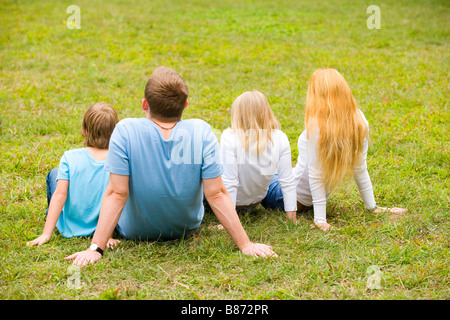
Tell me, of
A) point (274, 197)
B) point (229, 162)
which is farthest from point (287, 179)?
point (229, 162)

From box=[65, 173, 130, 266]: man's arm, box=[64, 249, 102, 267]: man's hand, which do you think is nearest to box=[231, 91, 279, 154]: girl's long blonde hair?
box=[65, 173, 130, 266]: man's arm

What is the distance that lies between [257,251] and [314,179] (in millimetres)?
829

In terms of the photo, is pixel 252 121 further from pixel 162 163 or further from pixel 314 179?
pixel 162 163

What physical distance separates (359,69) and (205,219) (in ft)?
18.0

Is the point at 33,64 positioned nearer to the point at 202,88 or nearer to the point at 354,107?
the point at 202,88

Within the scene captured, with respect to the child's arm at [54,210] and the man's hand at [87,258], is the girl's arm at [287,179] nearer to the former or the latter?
the man's hand at [87,258]

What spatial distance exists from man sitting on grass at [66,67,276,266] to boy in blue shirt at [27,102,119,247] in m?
0.40

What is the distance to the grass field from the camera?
2.73 m

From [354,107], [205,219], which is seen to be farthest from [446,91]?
[205,219]

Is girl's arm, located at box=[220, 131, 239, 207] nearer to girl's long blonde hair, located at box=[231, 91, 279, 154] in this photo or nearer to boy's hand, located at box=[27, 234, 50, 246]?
girl's long blonde hair, located at box=[231, 91, 279, 154]

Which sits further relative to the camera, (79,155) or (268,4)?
(268,4)

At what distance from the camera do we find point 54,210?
3201 millimetres

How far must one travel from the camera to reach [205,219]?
3.59m

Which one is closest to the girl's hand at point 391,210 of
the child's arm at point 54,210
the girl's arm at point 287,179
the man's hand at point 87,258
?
A: the girl's arm at point 287,179
